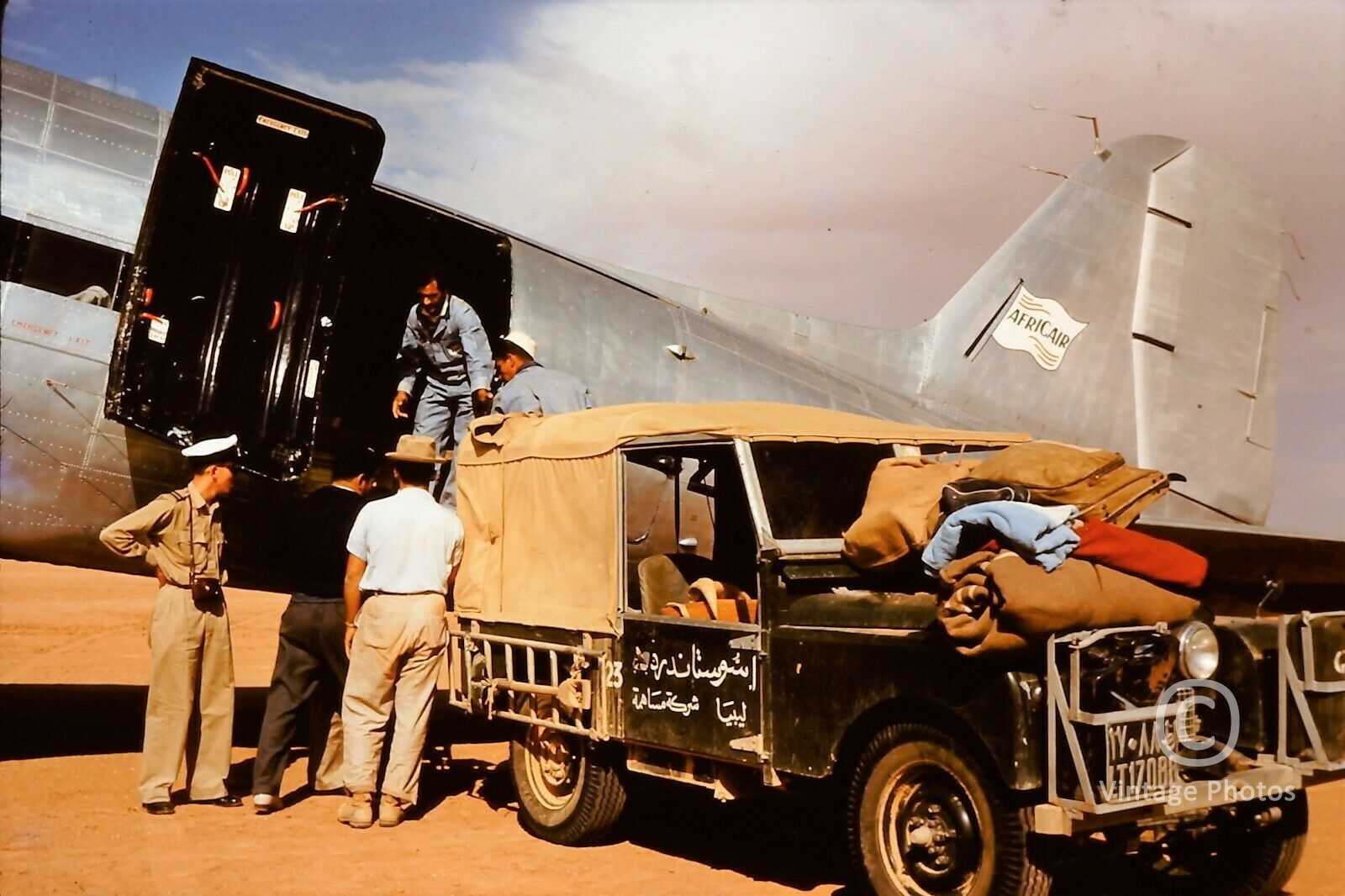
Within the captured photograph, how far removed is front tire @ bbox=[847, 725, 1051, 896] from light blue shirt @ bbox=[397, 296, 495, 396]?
185 inches

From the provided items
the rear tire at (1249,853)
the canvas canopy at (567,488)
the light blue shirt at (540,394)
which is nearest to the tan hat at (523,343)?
the light blue shirt at (540,394)

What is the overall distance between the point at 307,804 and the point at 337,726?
1.68 feet

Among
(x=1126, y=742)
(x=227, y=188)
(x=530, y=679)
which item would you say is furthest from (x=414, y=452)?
(x=1126, y=742)

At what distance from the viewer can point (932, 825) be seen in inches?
176

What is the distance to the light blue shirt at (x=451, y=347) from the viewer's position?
858 cm

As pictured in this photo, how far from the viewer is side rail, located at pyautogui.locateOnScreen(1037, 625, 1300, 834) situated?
4.03 metres

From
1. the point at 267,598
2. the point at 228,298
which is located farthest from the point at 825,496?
the point at 267,598

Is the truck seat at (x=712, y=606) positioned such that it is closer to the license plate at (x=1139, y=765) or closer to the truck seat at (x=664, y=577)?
the truck seat at (x=664, y=577)

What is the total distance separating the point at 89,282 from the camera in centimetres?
802

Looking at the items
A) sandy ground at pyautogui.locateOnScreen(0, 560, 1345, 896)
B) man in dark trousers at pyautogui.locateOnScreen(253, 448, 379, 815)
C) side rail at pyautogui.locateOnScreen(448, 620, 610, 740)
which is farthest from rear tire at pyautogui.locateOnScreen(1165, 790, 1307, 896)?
man in dark trousers at pyautogui.locateOnScreen(253, 448, 379, 815)

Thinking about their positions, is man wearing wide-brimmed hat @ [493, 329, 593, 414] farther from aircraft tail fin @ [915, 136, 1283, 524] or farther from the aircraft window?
aircraft tail fin @ [915, 136, 1283, 524]

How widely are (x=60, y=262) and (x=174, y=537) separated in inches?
95.0

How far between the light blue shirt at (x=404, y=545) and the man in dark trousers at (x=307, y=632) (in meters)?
0.40

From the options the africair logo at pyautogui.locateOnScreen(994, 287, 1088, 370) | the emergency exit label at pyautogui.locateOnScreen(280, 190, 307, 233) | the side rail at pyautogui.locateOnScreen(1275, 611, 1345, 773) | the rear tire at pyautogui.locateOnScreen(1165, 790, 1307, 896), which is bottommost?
the rear tire at pyautogui.locateOnScreen(1165, 790, 1307, 896)
